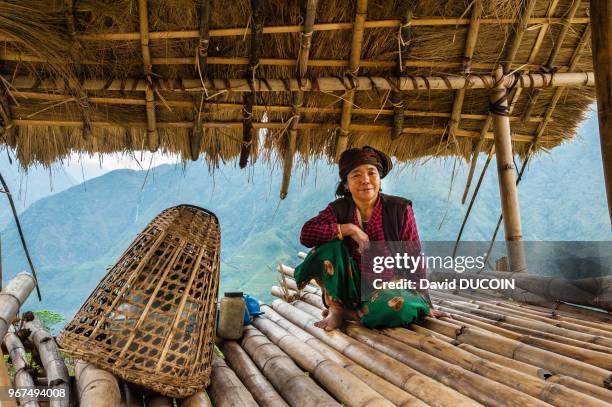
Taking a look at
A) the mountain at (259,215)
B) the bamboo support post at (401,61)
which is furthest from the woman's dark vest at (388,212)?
the mountain at (259,215)

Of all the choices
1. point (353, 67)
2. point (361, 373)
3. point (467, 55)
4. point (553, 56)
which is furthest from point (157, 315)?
point (553, 56)

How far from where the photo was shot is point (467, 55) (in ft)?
10.5

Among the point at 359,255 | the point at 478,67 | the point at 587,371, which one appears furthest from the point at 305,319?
the point at 478,67

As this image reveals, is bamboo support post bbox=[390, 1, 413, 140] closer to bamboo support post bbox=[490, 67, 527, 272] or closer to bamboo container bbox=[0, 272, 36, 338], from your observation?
bamboo support post bbox=[490, 67, 527, 272]

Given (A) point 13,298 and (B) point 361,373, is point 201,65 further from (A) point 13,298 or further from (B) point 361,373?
(B) point 361,373

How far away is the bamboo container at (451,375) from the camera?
4.49 ft

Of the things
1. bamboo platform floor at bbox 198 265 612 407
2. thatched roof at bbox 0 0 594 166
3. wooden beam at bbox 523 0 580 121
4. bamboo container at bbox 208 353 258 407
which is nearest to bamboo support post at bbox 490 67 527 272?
thatched roof at bbox 0 0 594 166

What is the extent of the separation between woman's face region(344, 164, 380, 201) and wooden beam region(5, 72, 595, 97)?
3.18 feet

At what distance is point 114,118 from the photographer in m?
3.38

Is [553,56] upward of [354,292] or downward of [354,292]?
upward

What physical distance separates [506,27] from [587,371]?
2287 millimetres

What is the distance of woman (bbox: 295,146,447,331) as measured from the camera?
7.70 ft

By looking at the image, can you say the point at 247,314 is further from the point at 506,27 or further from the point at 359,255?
the point at 506,27

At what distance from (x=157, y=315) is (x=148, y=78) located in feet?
6.10
